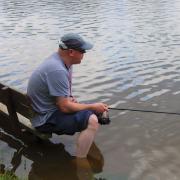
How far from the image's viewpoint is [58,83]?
704cm

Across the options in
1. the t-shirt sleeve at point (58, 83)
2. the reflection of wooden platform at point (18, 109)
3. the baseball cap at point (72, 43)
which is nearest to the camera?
the t-shirt sleeve at point (58, 83)

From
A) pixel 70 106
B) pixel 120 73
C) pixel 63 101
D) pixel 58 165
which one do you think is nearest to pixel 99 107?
pixel 70 106

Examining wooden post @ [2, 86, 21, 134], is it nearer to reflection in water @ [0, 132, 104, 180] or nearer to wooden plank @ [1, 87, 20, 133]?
wooden plank @ [1, 87, 20, 133]

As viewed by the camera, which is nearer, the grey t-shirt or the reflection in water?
the grey t-shirt

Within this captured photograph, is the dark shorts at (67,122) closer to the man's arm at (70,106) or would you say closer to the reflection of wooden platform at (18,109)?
the man's arm at (70,106)

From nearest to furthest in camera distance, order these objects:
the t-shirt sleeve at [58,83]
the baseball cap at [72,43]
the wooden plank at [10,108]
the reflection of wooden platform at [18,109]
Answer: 1. the t-shirt sleeve at [58,83]
2. the baseball cap at [72,43]
3. the reflection of wooden platform at [18,109]
4. the wooden plank at [10,108]

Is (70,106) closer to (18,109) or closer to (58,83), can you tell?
(58,83)

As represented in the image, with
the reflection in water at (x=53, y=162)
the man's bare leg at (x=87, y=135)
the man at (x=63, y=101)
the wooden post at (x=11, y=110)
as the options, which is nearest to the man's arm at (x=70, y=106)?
the man at (x=63, y=101)

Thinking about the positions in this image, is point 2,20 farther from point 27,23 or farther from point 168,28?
point 168,28

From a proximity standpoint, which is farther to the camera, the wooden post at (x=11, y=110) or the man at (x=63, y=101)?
the wooden post at (x=11, y=110)

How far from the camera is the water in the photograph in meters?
7.55

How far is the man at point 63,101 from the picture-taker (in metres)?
7.07

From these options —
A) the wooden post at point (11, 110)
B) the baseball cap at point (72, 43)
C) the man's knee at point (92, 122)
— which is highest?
the baseball cap at point (72, 43)

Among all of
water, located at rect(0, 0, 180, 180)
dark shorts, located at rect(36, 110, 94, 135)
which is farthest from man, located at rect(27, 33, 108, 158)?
water, located at rect(0, 0, 180, 180)
